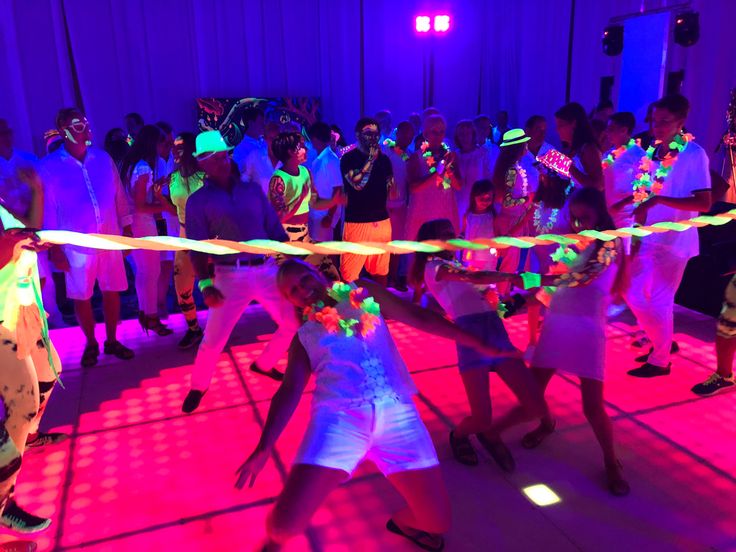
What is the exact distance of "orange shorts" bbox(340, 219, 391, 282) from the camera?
16.1 ft

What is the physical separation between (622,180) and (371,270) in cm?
227

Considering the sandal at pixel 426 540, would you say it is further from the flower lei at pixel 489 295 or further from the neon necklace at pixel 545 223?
the neon necklace at pixel 545 223

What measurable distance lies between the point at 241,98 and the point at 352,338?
9.39 metres

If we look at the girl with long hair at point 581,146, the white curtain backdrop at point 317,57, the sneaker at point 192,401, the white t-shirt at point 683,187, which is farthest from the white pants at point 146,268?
the white curtain backdrop at point 317,57

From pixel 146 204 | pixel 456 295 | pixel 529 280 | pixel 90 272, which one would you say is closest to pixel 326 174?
pixel 146 204

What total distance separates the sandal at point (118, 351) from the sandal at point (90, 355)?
9 centimetres

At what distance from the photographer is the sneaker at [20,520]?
2.58 m

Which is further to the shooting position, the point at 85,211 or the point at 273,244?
the point at 85,211

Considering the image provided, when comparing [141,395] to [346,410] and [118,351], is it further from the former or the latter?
[346,410]

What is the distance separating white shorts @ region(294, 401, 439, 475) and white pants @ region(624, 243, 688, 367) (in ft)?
8.51

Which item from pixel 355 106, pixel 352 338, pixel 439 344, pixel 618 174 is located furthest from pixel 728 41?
pixel 352 338

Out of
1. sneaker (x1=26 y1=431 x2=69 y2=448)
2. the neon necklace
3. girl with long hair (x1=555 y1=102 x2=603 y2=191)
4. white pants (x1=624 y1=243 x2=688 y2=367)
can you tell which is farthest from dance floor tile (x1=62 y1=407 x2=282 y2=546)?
girl with long hair (x1=555 y1=102 x2=603 y2=191)

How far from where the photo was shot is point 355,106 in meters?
11.8

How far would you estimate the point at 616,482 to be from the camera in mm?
2824
